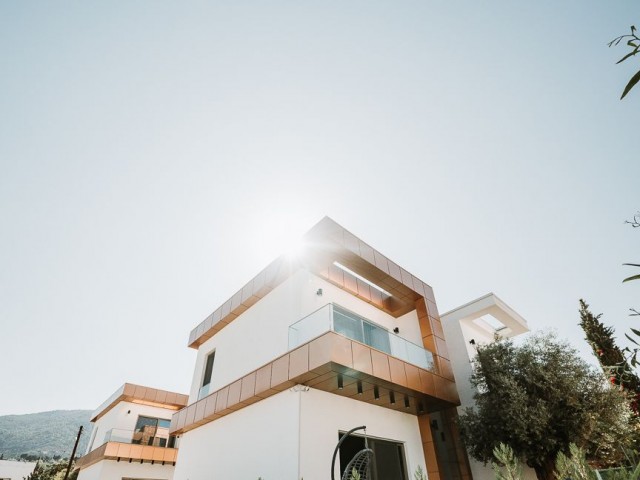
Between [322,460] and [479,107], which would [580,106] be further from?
[322,460]

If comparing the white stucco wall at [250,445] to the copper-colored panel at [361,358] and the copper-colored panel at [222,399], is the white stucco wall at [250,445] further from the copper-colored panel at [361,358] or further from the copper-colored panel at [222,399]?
the copper-colored panel at [361,358]

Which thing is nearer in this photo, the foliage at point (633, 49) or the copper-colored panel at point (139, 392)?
the foliage at point (633, 49)

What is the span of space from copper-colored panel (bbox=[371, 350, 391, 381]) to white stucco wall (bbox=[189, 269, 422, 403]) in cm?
258

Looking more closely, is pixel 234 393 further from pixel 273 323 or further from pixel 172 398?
pixel 172 398

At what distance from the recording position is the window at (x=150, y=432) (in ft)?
63.6

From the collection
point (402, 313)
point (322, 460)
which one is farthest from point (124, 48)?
point (402, 313)

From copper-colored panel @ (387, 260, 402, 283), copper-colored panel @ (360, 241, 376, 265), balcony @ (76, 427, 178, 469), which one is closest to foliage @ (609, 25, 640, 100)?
copper-colored panel @ (360, 241, 376, 265)

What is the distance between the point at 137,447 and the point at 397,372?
16.9 meters

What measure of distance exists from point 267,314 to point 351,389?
166 inches

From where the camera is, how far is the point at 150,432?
19859 millimetres

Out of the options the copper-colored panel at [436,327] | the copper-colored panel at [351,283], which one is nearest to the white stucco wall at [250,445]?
the copper-colored panel at [351,283]

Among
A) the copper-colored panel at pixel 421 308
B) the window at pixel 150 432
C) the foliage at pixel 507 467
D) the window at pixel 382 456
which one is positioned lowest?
the foliage at pixel 507 467

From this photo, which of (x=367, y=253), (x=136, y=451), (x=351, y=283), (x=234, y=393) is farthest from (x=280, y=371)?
(x=136, y=451)

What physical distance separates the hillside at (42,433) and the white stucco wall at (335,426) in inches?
3521
